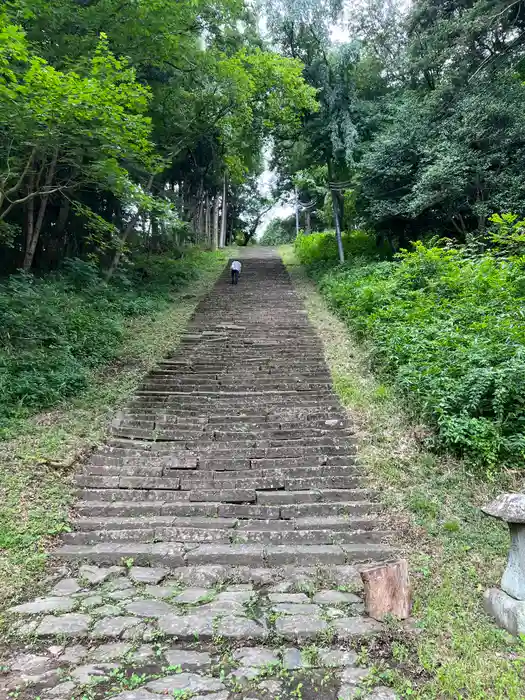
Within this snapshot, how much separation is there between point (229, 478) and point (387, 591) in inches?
93.2

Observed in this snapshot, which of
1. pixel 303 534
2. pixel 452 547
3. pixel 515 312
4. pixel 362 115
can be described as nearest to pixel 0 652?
pixel 303 534

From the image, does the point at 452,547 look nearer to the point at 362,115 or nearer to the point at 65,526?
the point at 65,526

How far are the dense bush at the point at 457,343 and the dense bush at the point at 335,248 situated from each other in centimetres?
691

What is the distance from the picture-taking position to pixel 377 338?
7871 millimetres

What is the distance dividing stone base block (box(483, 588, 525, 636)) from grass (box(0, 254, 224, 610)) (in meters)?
3.46

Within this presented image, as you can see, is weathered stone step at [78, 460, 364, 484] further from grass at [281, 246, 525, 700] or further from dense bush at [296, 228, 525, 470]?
dense bush at [296, 228, 525, 470]

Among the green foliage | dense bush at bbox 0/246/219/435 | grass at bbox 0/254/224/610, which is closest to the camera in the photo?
grass at bbox 0/254/224/610

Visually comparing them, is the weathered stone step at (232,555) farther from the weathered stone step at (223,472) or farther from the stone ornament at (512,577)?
the weathered stone step at (223,472)

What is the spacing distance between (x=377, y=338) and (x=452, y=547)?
4399 millimetres

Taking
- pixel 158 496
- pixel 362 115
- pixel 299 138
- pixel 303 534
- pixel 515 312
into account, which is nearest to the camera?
pixel 303 534

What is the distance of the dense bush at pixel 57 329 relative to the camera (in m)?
6.27

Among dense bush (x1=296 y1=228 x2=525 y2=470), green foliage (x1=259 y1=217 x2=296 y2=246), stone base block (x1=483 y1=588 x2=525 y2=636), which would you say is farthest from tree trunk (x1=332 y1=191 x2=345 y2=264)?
green foliage (x1=259 y1=217 x2=296 y2=246)

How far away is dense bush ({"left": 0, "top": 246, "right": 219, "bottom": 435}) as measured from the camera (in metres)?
6.27

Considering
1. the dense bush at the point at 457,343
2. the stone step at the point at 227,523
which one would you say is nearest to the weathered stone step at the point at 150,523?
the stone step at the point at 227,523
